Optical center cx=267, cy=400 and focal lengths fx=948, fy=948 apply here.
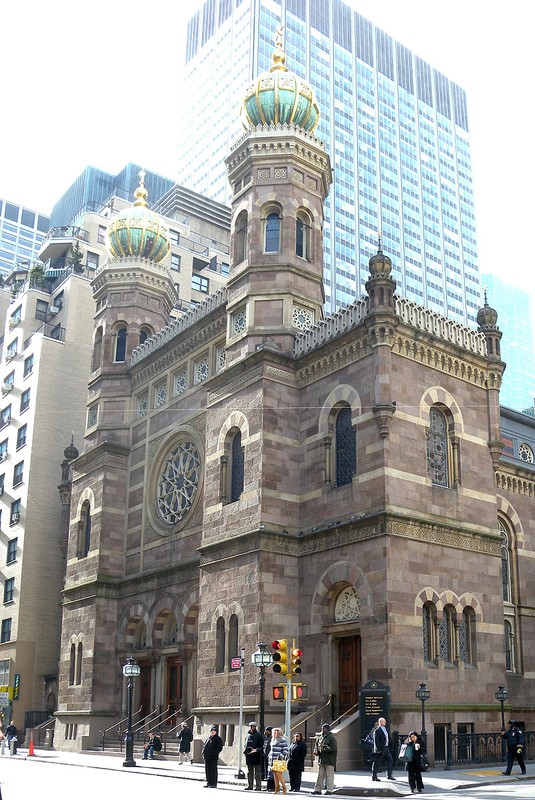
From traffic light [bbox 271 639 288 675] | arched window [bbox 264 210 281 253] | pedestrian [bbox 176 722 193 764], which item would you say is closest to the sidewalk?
pedestrian [bbox 176 722 193 764]

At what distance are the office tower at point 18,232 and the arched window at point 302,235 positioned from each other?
15159 cm

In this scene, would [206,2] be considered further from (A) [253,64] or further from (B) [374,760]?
(B) [374,760]

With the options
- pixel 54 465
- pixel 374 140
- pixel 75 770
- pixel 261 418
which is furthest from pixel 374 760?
pixel 374 140

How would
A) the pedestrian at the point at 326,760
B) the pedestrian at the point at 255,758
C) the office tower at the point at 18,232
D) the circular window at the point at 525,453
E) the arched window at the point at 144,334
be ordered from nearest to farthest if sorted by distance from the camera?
the pedestrian at the point at 326,760 < the pedestrian at the point at 255,758 < the circular window at the point at 525,453 < the arched window at the point at 144,334 < the office tower at the point at 18,232

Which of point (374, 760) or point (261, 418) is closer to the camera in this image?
point (374, 760)

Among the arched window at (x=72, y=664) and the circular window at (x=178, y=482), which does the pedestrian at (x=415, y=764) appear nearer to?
the circular window at (x=178, y=482)

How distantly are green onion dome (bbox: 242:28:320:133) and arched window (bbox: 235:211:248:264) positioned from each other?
3.93 meters

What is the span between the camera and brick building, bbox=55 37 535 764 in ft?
101

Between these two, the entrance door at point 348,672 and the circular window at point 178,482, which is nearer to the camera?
the entrance door at point 348,672

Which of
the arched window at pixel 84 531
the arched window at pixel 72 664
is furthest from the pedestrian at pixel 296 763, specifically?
the arched window at pixel 84 531

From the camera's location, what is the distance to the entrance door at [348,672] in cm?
3094

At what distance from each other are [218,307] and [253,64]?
349ft

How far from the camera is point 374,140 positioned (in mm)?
140875

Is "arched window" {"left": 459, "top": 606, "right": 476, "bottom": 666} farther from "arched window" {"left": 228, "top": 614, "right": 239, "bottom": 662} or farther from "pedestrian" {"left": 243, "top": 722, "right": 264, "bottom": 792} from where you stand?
"pedestrian" {"left": 243, "top": 722, "right": 264, "bottom": 792}
